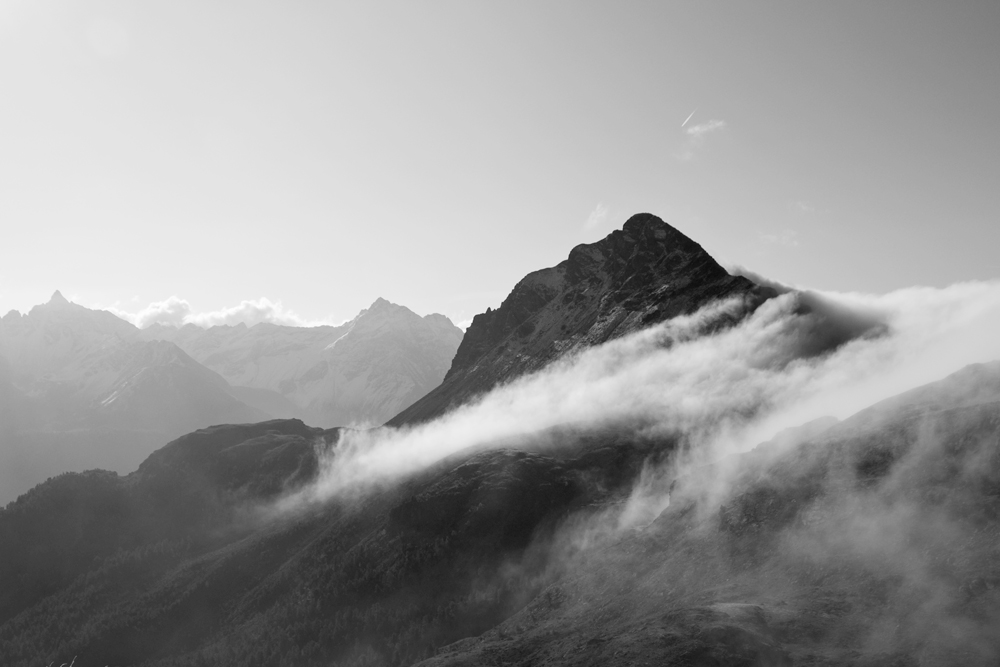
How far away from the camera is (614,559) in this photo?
265 ft

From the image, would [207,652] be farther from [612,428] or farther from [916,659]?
[916,659]

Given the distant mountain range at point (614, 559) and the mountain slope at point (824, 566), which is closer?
the mountain slope at point (824, 566)

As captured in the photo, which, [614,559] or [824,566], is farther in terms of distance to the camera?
[614,559]

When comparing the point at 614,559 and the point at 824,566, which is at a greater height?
the point at 824,566

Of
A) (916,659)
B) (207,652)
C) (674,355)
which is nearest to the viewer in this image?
(916,659)

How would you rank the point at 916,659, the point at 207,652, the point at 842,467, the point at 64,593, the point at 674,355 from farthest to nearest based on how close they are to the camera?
the point at 64,593
the point at 674,355
the point at 207,652
the point at 842,467
the point at 916,659

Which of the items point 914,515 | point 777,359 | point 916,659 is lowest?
point 916,659

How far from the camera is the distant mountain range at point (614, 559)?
161 ft

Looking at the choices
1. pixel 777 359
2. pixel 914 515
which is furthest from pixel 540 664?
pixel 777 359

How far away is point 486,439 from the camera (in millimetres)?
168875

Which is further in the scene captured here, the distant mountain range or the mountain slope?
the distant mountain range

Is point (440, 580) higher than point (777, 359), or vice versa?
Answer: point (777, 359)

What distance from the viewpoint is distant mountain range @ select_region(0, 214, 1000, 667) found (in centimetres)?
4916

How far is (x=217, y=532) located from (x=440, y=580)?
11294cm
